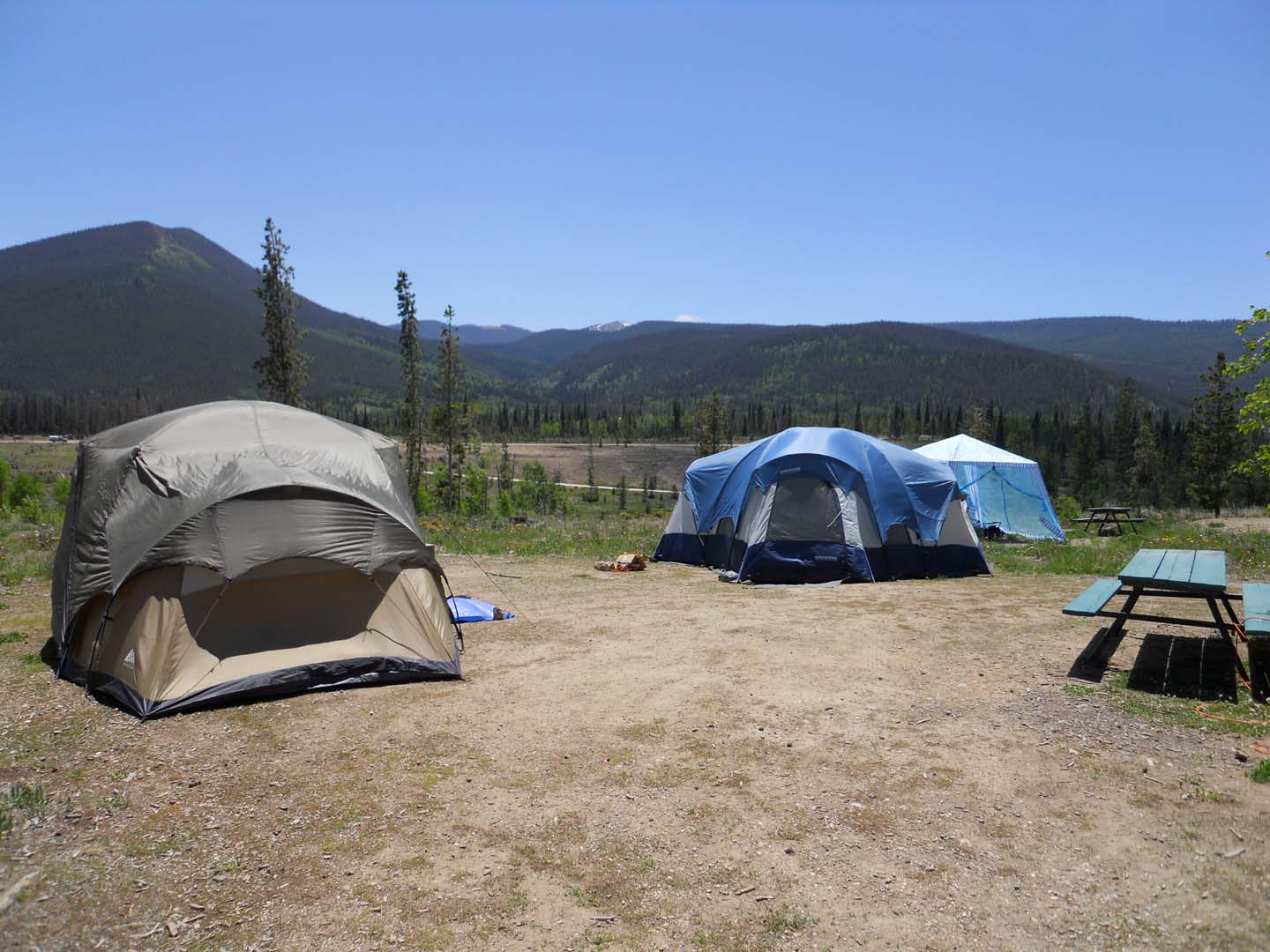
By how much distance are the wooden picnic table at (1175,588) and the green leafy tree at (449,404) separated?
3739 cm

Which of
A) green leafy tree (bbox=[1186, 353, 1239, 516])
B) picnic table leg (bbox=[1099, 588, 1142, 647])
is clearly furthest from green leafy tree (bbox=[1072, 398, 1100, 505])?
picnic table leg (bbox=[1099, 588, 1142, 647])

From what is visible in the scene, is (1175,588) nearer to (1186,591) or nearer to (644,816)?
(1186,591)

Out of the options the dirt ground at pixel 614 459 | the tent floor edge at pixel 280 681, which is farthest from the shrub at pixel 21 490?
the dirt ground at pixel 614 459

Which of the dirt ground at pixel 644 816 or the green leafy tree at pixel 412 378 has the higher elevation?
the green leafy tree at pixel 412 378

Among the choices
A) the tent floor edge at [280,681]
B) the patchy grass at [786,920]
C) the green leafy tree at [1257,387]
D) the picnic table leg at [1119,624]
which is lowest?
the patchy grass at [786,920]

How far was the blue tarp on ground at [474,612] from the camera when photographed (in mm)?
9984

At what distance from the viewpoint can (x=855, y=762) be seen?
5.65 meters

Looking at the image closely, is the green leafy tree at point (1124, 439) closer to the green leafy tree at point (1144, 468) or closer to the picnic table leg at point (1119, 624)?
the green leafy tree at point (1144, 468)

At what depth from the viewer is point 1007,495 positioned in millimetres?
19969

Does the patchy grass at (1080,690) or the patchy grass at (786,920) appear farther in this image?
the patchy grass at (1080,690)

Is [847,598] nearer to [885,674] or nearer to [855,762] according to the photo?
[885,674]

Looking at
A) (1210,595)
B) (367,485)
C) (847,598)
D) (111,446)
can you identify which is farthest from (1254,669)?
(111,446)

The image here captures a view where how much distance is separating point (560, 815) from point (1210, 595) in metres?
6.07

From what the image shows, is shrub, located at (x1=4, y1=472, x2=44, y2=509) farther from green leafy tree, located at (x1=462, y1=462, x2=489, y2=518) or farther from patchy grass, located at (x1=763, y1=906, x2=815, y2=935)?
patchy grass, located at (x1=763, y1=906, x2=815, y2=935)
